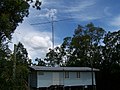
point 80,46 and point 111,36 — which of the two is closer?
point 111,36

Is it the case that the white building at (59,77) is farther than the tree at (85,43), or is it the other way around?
the tree at (85,43)

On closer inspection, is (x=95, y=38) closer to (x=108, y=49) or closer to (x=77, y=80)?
(x=108, y=49)

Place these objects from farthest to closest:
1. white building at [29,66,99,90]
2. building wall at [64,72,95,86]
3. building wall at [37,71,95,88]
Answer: building wall at [64,72,95,86] → building wall at [37,71,95,88] → white building at [29,66,99,90]

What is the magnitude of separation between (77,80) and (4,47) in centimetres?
3000

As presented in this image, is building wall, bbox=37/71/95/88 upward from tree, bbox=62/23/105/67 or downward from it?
downward

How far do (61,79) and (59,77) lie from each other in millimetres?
487

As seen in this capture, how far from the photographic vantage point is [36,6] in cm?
2867

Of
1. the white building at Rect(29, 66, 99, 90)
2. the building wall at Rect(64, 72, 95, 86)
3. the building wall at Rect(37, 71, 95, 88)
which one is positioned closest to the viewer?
the white building at Rect(29, 66, 99, 90)

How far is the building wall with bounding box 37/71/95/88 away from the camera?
1966 inches

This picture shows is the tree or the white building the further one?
the tree

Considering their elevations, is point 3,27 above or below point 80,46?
below

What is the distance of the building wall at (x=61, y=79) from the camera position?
49938 millimetres

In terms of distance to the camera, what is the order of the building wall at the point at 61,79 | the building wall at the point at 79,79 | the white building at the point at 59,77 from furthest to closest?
1. the building wall at the point at 79,79
2. the building wall at the point at 61,79
3. the white building at the point at 59,77

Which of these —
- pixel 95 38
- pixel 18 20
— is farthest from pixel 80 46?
pixel 18 20
